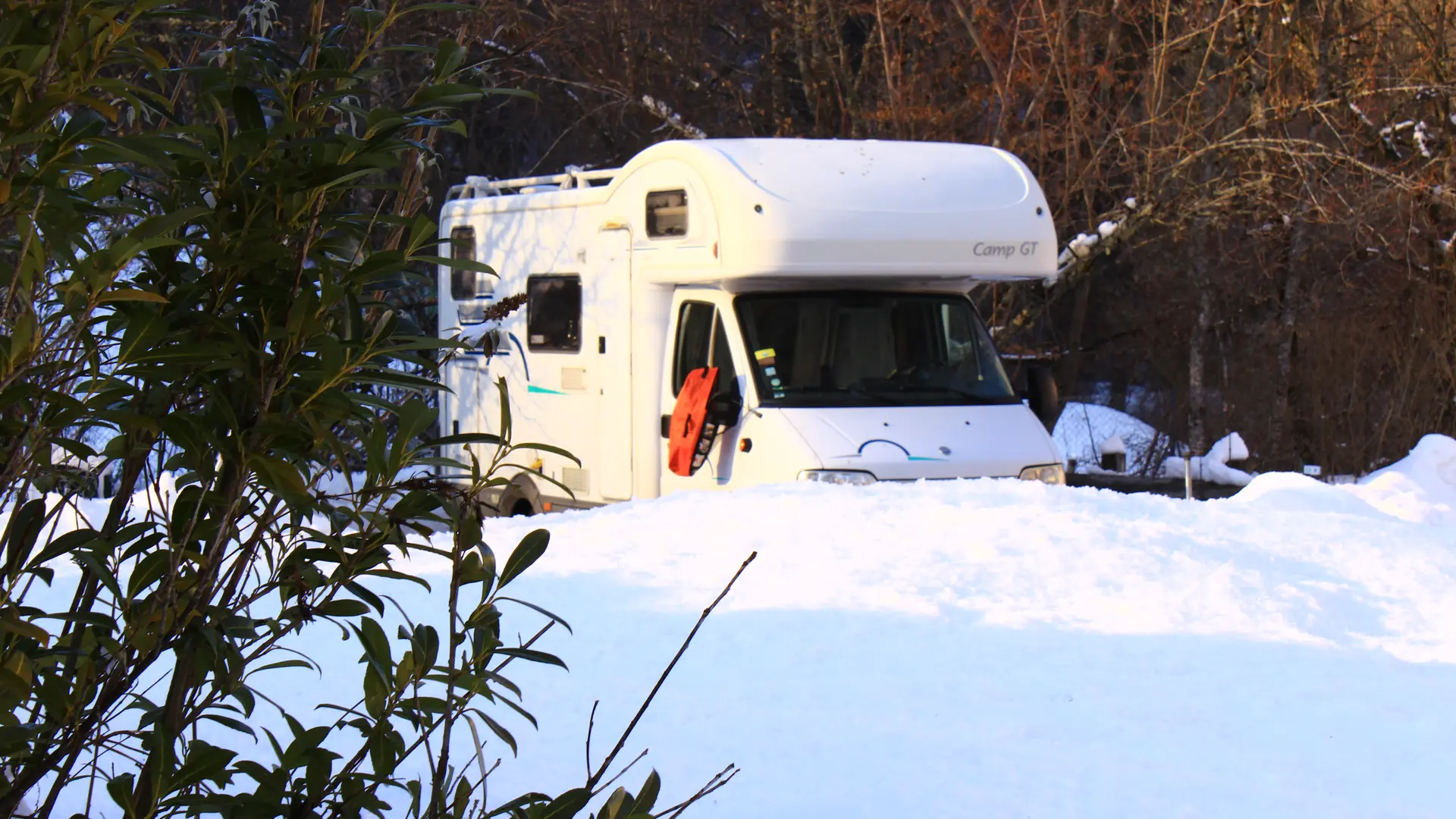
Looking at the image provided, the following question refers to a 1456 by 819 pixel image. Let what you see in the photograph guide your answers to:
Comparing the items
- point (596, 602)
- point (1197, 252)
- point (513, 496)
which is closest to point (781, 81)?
point (1197, 252)

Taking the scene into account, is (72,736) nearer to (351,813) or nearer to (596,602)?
(351,813)

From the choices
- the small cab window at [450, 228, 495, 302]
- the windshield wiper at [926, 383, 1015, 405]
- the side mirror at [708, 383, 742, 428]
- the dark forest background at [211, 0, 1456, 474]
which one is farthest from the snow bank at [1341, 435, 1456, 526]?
the small cab window at [450, 228, 495, 302]

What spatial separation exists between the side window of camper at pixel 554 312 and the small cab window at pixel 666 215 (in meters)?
0.97

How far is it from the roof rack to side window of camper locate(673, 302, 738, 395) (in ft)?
4.30

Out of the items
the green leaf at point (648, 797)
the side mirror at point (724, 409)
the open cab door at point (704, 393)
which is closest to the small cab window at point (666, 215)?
the open cab door at point (704, 393)

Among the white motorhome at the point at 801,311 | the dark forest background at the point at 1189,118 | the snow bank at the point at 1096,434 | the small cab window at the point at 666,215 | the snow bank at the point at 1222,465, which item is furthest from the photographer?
the snow bank at the point at 1096,434

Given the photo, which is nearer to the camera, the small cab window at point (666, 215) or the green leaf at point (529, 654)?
the green leaf at point (529, 654)

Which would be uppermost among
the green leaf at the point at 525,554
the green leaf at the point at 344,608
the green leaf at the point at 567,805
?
the green leaf at the point at 525,554

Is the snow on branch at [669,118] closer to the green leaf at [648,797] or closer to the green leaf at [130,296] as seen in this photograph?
the green leaf at [648,797]

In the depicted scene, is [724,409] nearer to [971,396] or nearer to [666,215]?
[666,215]

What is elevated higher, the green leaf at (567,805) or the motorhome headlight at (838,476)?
the green leaf at (567,805)

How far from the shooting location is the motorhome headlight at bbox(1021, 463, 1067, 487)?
29.5 ft

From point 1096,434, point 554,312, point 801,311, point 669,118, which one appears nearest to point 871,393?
point 801,311

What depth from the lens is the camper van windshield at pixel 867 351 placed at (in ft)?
29.5
